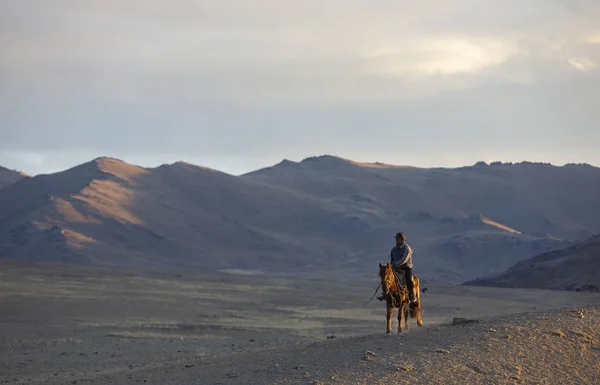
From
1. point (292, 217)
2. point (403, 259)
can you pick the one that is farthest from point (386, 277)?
point (292, 217)

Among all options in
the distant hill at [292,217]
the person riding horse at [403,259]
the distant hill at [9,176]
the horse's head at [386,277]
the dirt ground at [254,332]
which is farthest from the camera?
the distant hill at [9,176]

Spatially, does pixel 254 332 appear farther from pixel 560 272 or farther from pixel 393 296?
pixel 560 272

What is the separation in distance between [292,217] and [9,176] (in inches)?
3151

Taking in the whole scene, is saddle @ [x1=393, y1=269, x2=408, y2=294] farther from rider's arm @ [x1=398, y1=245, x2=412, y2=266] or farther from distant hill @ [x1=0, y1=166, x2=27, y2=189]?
distant hill @ [x1=0, y1=166, x2=27, y2=189]

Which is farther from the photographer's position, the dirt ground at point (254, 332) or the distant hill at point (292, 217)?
the distant hill at point (292, 217)

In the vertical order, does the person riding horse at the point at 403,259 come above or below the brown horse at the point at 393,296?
above

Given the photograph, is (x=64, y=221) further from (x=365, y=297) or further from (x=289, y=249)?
(x=365, y=297)

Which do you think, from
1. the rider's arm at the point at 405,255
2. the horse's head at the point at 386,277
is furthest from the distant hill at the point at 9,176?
the horse's head at the point at 386,277

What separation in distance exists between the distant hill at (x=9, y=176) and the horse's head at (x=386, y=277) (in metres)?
166

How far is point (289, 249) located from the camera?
370ft

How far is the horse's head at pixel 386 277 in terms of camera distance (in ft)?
60.6

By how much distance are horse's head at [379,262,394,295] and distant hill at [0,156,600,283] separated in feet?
255

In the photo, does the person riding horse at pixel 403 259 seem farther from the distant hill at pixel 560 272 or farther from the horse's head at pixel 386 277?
the distant hill at pixel 560 272

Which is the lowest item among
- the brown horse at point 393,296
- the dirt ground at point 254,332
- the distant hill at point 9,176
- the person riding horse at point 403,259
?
the dirt ground at point 254,332
